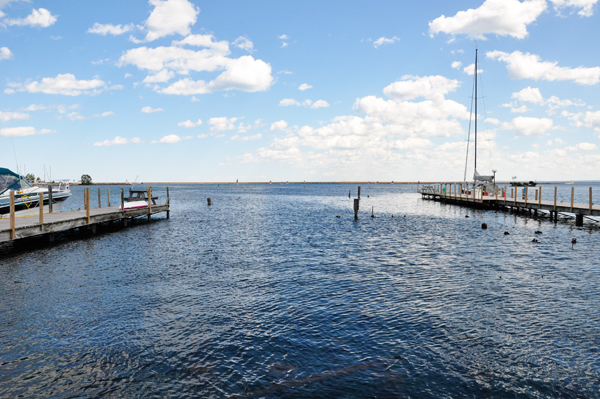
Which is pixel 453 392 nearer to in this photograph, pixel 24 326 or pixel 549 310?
pixel 549 310

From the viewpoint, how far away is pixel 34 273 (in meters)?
18.0

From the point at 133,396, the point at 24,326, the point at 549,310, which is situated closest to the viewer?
the point at 133,396

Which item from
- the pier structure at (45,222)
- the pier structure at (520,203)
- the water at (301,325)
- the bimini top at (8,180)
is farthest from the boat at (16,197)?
the pier structure at (520,203)

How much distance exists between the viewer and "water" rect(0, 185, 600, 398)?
836cm

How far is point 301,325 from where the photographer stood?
11.6m

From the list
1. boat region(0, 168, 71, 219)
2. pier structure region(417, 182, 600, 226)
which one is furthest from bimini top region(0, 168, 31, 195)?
pier structure region(417, 182, 600, 226)

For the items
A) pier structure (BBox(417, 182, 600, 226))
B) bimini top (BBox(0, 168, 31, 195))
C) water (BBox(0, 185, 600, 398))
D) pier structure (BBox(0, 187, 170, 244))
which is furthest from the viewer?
pier structure (BBox(417, 182, 600, 226))

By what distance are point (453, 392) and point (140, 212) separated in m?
37.4

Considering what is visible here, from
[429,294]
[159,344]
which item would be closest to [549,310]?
[429,294]

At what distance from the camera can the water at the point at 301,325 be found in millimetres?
8359

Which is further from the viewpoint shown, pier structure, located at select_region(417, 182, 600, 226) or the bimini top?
pier structure, located at select_region(417, 182, 600, 226)

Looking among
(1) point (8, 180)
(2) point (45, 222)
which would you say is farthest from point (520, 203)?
(1) point (8, 180)

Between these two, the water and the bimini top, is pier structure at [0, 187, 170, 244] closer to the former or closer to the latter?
the water

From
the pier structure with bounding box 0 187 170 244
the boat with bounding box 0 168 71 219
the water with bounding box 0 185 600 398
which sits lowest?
the water with bounding box 0 185 600 398
